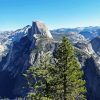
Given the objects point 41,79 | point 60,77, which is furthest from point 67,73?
point 41,79

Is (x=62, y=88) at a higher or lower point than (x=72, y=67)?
lower

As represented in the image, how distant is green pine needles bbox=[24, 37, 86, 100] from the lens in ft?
173

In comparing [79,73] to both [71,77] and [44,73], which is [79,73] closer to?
[71,77]

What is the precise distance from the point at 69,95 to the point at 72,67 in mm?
4613

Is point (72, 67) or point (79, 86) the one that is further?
point (79, 86)

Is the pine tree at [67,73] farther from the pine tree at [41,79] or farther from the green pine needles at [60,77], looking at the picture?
the pine tree at [41,79]

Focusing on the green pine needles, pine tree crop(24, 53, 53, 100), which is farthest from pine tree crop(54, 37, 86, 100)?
pine tree crop(24, 53, 53, 100)

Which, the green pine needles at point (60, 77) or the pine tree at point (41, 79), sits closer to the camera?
the green pine needles at point (60, 77)

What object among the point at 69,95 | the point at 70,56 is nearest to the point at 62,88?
the point at 69,95

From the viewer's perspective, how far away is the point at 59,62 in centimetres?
5372

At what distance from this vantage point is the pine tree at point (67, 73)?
52.7m

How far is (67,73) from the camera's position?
2076 inches

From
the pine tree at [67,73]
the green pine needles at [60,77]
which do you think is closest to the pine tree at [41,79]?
the green pine needles at [60,77]

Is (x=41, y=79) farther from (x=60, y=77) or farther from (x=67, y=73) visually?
(x=67, y=73)
